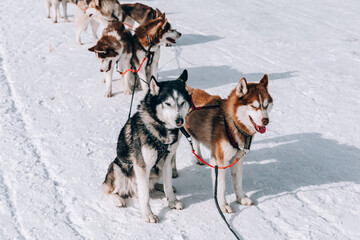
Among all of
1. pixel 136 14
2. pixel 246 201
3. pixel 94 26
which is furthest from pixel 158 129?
pixel 94 26

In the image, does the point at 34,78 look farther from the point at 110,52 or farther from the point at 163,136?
the point at 163,136

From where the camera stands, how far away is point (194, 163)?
15.1ft

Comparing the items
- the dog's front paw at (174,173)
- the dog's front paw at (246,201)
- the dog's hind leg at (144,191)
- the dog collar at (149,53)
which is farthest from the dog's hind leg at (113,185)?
the dog collar at (149,53)

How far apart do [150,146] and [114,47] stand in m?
2.81

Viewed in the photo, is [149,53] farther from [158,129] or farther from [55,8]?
[55,8]

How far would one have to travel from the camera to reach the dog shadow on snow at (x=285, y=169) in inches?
163

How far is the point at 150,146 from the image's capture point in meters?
3.29

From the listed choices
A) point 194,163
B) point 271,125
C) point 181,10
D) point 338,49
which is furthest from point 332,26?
point 194,163

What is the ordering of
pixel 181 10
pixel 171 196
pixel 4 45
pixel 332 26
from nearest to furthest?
pixel 171 196
pixel 4 45
pixel 332 26
pixel 181 10

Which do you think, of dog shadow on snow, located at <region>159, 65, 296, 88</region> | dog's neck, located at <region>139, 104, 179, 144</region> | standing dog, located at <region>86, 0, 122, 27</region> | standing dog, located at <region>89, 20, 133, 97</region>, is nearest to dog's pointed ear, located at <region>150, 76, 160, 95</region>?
dog's neck, located at <region>139, 104, 179, 144</region>

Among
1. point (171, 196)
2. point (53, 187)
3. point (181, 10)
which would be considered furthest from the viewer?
point (181, 10)

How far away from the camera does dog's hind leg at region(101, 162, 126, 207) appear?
3.64 m

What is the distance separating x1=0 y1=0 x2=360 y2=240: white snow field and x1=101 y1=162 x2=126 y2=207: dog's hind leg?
0.09 meters

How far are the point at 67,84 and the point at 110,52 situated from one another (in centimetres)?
143
